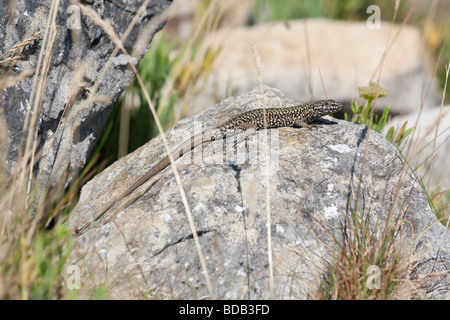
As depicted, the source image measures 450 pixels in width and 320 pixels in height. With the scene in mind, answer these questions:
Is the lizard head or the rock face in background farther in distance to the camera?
the lizard head

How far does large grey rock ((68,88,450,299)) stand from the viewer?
3.11 meters

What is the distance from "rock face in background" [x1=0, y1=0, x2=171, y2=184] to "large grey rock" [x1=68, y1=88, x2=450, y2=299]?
0.47m

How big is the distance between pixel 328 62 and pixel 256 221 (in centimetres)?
574

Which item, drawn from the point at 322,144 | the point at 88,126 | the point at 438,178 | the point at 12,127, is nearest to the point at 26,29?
the point at 12,127

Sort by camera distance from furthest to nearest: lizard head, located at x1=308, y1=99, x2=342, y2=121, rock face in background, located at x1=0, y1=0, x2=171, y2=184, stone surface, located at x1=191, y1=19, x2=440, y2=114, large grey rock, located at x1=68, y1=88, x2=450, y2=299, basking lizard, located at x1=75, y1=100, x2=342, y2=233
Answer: stone surface, located at x1=191, y1=19, x2=440, y2=114 < lizard head, located at x1=308, y1=99, x2=342, y2=121 < basking lizard, located at x1=75, y1=100, x2=342, y2=233 < rock face in background, located at x1=0, y1=0, x2=171, y2=184 < large grey rock, located at x1=68, y1=88, x2=450, y2=299

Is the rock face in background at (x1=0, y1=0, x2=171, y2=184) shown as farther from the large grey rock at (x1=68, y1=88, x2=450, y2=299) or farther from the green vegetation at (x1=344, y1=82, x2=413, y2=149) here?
the green vegetation at (x1=344, y1=82, x2=413, y2=149)

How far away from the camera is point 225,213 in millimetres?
A: 3475

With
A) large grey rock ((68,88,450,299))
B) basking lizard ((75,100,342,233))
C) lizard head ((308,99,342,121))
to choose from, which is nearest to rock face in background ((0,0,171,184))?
large grey rock ((68,88,450,299))

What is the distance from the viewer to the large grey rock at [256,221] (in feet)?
10.2

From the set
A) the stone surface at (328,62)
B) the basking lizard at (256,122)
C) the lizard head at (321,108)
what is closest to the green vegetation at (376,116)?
the lizard head at (321,108)

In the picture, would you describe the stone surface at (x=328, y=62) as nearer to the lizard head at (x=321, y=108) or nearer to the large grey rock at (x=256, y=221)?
the lizard head at (x=321, y=108)

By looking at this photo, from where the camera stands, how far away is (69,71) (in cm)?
399
